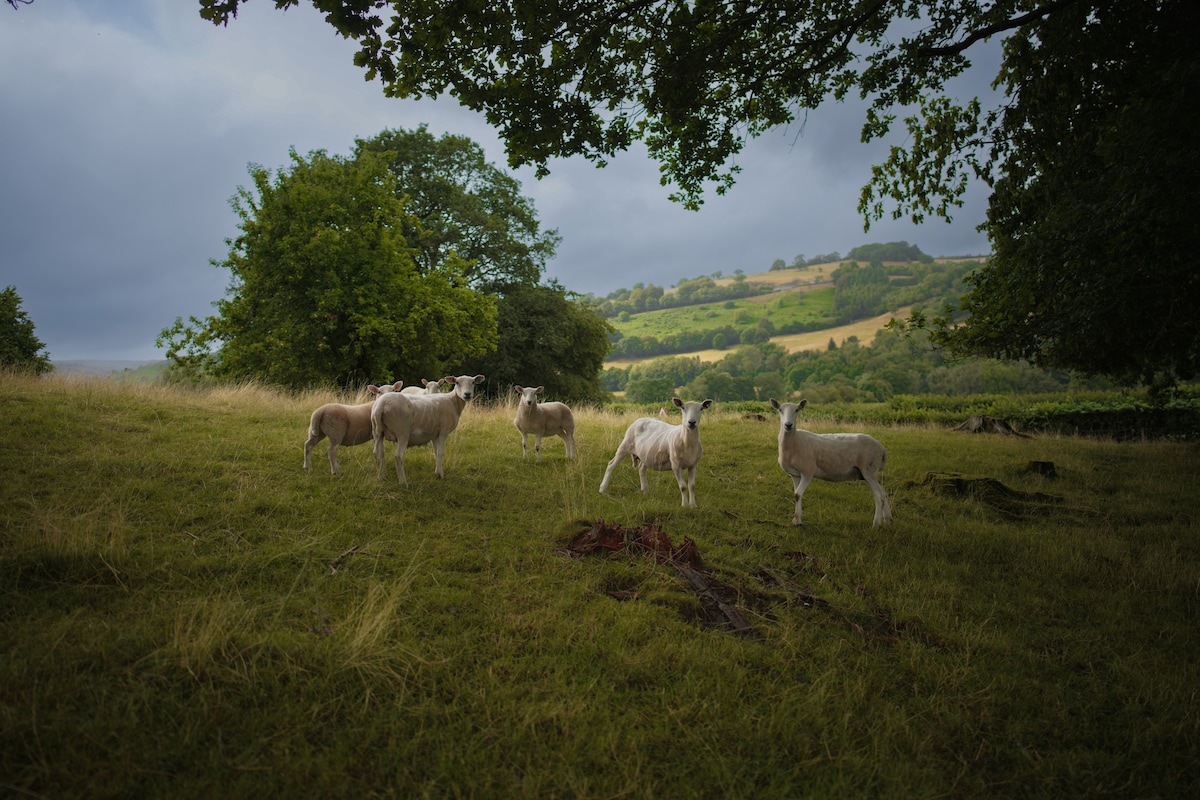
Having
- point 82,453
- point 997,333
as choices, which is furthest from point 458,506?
point 997,333

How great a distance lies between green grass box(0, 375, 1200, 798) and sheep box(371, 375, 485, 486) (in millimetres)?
808

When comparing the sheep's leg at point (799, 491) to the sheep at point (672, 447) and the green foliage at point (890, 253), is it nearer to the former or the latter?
the sheep at point (672, 447)

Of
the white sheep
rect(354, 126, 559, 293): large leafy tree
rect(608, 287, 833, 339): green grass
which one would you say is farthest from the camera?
rect(608, 287, 833, 339): green grass

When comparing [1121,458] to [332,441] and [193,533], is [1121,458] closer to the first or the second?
[332,441]

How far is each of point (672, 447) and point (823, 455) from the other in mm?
2474

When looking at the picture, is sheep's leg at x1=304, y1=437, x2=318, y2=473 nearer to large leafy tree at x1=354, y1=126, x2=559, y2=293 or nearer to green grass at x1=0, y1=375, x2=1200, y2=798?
green grass at x1=0, y1=375, x2=1200, y2=798

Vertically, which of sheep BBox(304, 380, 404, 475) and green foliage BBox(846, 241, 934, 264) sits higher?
green foliage BBox(846, 241, 934, 264)

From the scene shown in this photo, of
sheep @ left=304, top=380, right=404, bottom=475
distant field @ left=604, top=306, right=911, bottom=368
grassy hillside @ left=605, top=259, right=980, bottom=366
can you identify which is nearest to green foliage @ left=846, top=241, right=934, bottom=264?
grassy hillside @ left=605, top=259, right=980, bottom=366

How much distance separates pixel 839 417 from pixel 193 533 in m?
26.2

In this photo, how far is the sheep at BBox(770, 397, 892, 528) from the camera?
30.4 feet

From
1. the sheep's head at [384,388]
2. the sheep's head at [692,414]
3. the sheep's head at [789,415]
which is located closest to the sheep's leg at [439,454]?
the sheep's head at [384,388]

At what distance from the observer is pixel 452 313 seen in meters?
25.3

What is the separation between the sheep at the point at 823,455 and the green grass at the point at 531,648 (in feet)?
3.89

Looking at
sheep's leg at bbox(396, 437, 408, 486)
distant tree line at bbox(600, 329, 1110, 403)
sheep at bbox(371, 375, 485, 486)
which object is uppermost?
sheep at bbox(371, 375, 485, 486)
